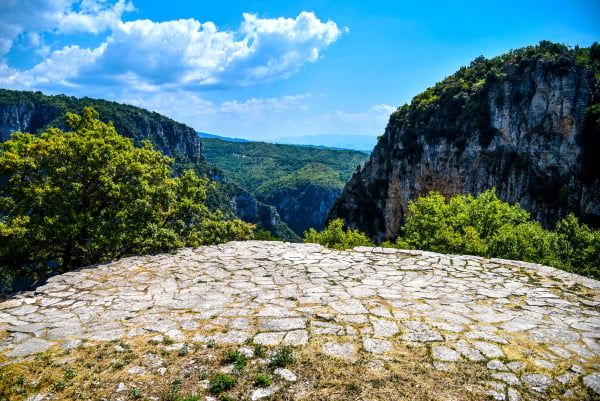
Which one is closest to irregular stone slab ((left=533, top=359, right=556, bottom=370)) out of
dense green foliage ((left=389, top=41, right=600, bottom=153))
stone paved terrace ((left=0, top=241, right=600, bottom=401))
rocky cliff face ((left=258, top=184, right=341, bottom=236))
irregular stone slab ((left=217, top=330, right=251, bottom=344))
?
stone paved terrace ((left=0, top=241, right=600, bottom=401))

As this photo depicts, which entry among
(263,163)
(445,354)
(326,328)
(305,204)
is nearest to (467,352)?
(445,354)

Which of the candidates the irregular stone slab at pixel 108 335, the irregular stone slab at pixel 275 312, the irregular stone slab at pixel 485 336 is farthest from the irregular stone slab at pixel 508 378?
the irregular stone slab at pixel 108 335

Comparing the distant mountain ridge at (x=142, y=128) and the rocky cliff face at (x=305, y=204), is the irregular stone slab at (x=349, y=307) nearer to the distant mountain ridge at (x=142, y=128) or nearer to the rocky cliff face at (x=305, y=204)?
the distant mountain ridge at (x=142, y=128)

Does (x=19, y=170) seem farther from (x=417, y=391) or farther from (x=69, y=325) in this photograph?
(x=417, y=391)

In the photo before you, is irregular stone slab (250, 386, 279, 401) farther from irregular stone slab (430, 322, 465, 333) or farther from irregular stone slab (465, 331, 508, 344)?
irregular stone slab (465, 331, 508, 344)

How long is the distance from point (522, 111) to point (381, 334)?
4846 centimetres

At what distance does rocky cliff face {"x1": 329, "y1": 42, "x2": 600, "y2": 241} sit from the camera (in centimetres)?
3794

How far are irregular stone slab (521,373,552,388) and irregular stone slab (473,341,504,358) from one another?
347mm

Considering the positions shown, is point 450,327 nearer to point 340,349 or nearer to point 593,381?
point 593,381

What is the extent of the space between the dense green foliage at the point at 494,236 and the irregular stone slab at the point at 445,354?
6104 mm

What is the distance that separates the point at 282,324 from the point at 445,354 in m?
1.87

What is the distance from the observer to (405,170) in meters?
56.8

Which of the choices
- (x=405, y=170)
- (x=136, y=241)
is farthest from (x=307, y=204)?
(x=136, y=241)

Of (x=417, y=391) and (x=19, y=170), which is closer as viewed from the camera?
(x=417, y=391)
